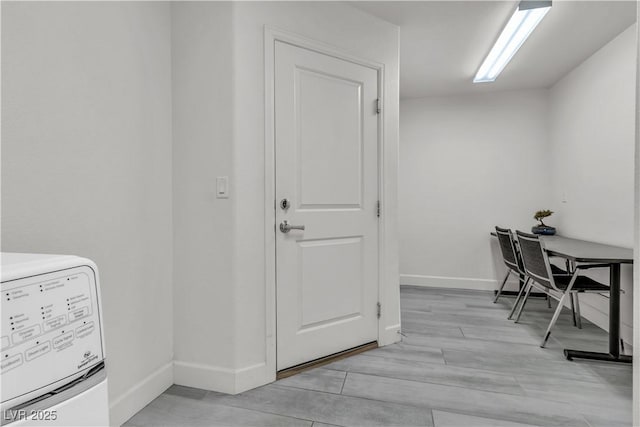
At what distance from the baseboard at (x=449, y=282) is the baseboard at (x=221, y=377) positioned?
9.35ft

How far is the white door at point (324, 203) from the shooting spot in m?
2.02

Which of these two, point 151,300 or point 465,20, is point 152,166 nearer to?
point 151,300

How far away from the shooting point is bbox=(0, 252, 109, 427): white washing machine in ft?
1.76

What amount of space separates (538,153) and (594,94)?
98 centimetres

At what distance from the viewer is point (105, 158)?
4.84ft

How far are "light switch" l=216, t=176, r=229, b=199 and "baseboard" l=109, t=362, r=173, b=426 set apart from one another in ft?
3.23

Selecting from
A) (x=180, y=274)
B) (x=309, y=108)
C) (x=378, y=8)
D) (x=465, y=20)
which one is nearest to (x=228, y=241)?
(x=180, y=274)

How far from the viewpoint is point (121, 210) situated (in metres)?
1.57

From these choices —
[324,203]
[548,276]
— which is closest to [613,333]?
[548,276]

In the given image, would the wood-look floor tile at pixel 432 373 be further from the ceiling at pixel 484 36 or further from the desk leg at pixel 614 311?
the ceiling at pixel 484 36

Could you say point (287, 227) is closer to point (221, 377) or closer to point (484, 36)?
point (221, 377)

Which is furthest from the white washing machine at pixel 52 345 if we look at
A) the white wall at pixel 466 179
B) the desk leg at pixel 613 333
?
the white wall at pixel 466 179

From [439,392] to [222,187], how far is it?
1.61 metres

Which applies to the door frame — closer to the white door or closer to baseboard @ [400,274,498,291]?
the white door
